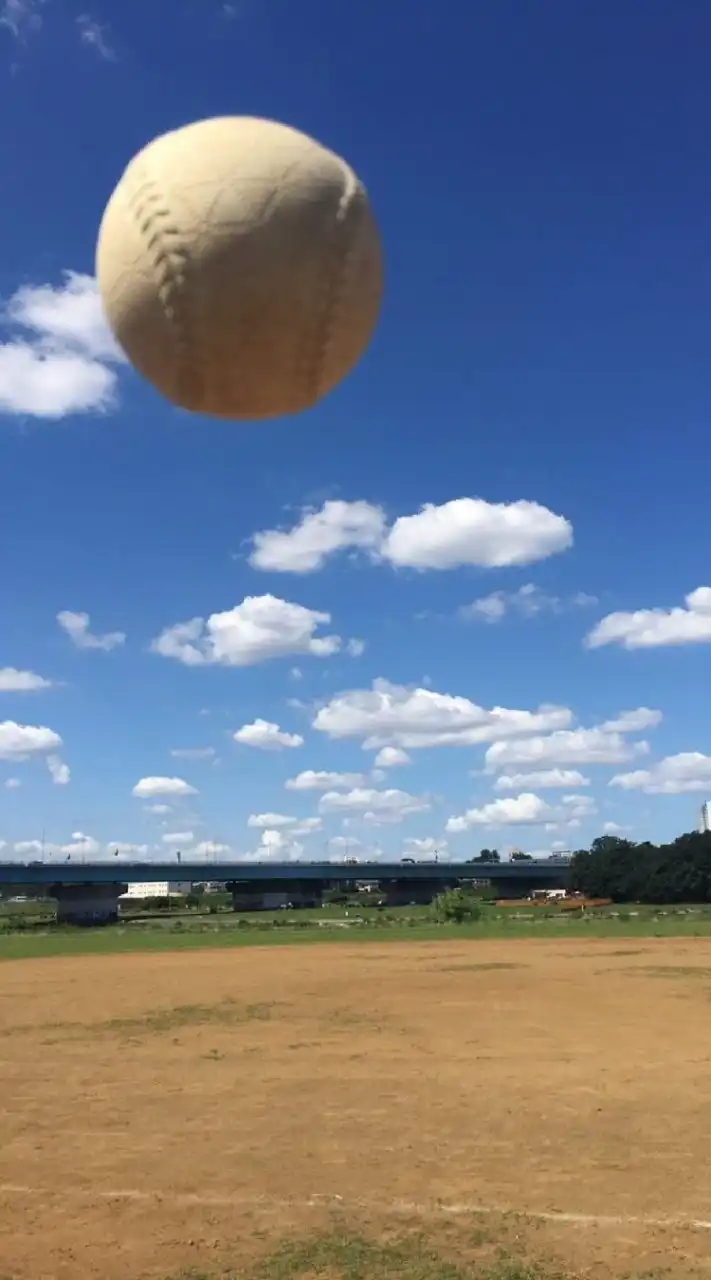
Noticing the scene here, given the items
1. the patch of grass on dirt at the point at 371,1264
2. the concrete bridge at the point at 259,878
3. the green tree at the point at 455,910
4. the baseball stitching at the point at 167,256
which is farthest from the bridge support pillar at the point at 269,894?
the baseball stitching at the point at 167,256

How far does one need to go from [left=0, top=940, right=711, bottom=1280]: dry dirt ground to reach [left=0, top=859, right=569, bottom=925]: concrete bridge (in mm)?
76676

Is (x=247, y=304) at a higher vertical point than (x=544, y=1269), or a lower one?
higher

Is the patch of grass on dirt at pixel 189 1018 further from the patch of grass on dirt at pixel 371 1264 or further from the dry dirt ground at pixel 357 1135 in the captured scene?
the patch of grass on dirt at pixel 371 1264

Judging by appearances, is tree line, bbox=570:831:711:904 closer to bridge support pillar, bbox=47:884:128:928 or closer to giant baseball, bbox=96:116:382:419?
bridge support pillar, bbox=47:884:128:928

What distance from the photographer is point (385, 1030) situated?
19.8 meters

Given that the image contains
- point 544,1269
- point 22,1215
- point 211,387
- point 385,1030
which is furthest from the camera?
point 385,1030

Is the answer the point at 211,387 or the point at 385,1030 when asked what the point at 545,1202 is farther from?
the point at 385,1030

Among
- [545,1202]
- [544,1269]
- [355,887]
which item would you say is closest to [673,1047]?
[545,1202]

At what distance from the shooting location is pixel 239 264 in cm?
360

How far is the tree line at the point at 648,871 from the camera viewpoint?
97.7 metres

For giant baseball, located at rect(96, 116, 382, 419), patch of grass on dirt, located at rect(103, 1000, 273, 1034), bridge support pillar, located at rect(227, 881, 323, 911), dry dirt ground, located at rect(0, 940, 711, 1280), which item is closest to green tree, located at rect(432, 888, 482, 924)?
dry dirt ground, located at rect(0, 940, 711, 1280)

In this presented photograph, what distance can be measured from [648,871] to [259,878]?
42.7 meters

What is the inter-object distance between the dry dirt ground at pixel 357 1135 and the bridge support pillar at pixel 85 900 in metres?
82.7

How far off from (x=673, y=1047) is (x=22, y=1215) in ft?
38.4
